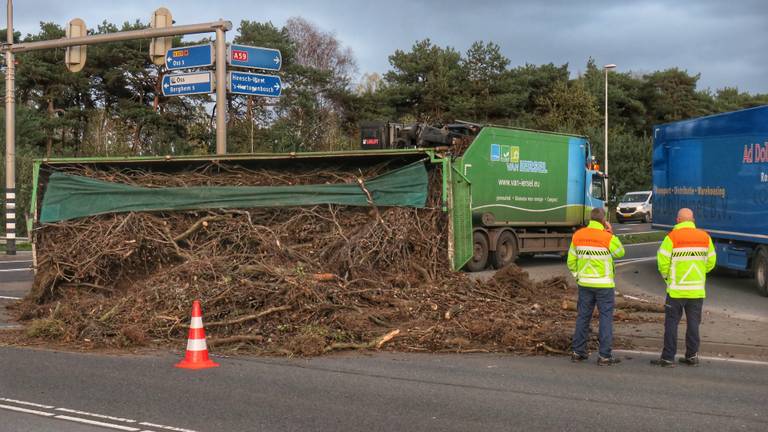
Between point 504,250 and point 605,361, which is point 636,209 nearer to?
point 504,250

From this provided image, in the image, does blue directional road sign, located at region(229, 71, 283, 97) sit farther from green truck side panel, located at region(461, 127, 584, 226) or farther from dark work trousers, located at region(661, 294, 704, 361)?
dark work trousers, located at region(661, 294, 704, 361)

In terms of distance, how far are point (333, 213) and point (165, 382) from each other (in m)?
5.04

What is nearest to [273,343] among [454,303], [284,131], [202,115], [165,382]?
[165,382]

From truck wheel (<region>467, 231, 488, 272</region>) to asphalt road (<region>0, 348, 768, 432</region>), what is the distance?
9.54 metres

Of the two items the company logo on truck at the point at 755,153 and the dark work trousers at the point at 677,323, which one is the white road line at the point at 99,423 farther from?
the company logo on truck at the point at 755,153

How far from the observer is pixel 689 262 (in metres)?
9.15

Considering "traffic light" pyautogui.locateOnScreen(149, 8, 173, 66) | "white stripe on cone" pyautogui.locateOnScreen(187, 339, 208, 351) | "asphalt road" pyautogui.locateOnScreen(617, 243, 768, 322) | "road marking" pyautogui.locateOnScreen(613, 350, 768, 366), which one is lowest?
"road marking" pyautogui.locateOnScreen(613, 350, 768, 366)

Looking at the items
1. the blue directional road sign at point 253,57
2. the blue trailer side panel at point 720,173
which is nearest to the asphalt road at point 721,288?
the blue trailer side panel at point 720,173

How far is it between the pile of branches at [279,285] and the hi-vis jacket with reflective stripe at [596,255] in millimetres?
1076

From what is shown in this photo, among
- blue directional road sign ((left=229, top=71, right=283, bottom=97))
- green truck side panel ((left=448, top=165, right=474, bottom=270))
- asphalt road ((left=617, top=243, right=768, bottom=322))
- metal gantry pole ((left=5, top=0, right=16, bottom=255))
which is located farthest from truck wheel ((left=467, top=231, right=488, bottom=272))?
metal gantry pole ((left=5, top=0, right=16, bottom=255))

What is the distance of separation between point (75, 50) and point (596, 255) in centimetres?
1661

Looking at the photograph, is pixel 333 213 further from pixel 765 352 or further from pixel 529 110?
pixel 529 110

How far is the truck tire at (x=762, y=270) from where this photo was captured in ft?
50.3

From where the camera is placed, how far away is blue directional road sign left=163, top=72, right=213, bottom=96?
1902 cm
